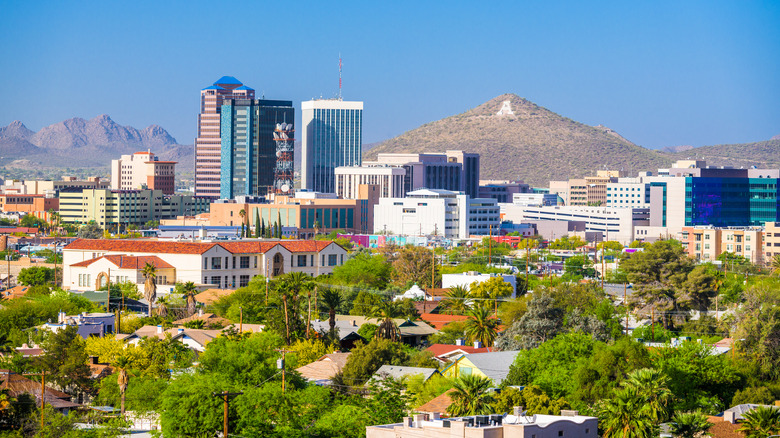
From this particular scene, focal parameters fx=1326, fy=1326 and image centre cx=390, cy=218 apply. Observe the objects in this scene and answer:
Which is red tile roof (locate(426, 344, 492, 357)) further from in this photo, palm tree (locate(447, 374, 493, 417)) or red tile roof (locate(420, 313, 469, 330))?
palm tree (locate(447, 374, 493, 417))

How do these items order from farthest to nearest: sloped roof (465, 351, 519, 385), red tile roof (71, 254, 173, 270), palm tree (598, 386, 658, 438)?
red tile roof (71, 254, 173, 270), sloped roof (465, 351, 519, 385), palm tree (598, 386, 658, 438)

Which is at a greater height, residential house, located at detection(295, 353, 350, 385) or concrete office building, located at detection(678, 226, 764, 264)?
concrete office building, located at detection(678, 226, 764, 264)

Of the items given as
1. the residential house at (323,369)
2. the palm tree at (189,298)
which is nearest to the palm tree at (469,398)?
the residential house at (323,369)

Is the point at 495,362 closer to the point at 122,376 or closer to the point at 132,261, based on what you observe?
the point at 122,376

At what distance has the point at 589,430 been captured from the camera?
45.8m

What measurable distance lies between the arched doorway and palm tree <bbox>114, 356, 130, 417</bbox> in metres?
60.3

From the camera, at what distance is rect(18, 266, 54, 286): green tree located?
13075cm

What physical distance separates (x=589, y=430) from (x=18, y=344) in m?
44.6

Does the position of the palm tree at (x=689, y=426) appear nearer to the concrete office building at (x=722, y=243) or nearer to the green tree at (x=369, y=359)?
the green tree at (x=369, y=359)

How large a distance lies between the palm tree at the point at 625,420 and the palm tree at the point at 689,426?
0.96 meters

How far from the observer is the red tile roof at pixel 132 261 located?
390ft

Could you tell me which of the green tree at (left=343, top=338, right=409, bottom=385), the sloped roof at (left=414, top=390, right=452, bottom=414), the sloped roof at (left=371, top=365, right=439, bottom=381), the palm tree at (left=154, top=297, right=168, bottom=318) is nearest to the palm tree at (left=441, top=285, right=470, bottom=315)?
the palm tree at (left=154, top=297, right=168, bottom=318)

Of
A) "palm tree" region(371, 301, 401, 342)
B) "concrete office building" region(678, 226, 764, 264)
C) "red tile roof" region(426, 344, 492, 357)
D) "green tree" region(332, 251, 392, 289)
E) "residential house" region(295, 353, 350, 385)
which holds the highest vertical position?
"concrete office building" region(678, 226, 764, 264)

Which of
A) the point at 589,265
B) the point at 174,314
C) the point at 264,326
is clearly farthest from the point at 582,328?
the point at 589,265
